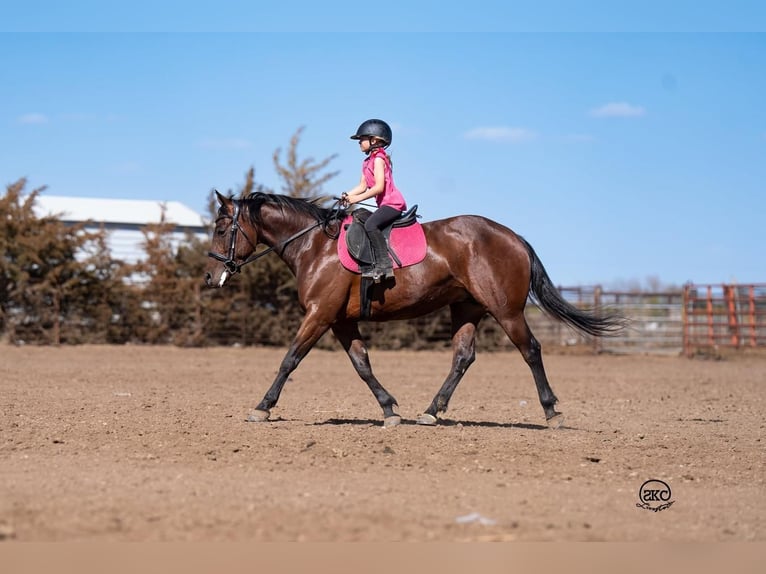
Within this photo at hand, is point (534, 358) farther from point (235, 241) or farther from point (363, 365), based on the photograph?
point (235, 241)

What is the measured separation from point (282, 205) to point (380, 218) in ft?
4.16

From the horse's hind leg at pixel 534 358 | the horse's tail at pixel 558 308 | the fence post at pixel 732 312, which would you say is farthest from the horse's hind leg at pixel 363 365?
the fence post at pixel 732 312

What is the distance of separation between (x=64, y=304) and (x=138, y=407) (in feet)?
51.5

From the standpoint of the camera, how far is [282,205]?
9.90 m

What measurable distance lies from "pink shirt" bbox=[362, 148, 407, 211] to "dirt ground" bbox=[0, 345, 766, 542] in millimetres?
2226

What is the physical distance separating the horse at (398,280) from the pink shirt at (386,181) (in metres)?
0.43

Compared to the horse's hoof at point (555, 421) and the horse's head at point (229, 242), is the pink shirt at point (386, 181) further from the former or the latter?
the horse's hoof at point (555, 421)

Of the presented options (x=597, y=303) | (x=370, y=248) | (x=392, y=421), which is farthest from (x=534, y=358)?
(x=597, y=303)

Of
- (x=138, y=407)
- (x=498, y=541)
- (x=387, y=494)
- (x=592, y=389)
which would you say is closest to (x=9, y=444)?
(x=138, y=407)

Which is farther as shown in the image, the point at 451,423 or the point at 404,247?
the point at 451,423

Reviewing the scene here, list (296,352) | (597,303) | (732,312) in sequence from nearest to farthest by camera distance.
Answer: (296,352) < (732,312) < (597,303)

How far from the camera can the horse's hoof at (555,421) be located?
9.54 metres

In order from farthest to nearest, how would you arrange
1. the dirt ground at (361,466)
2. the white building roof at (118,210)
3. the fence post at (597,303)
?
the white building roof at (118,210)
the fence post at (597,303)
the dirt ground at (361,466)

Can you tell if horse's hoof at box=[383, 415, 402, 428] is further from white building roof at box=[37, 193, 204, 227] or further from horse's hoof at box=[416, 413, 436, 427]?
white building roof at box=[37, 193, 204, 227]
